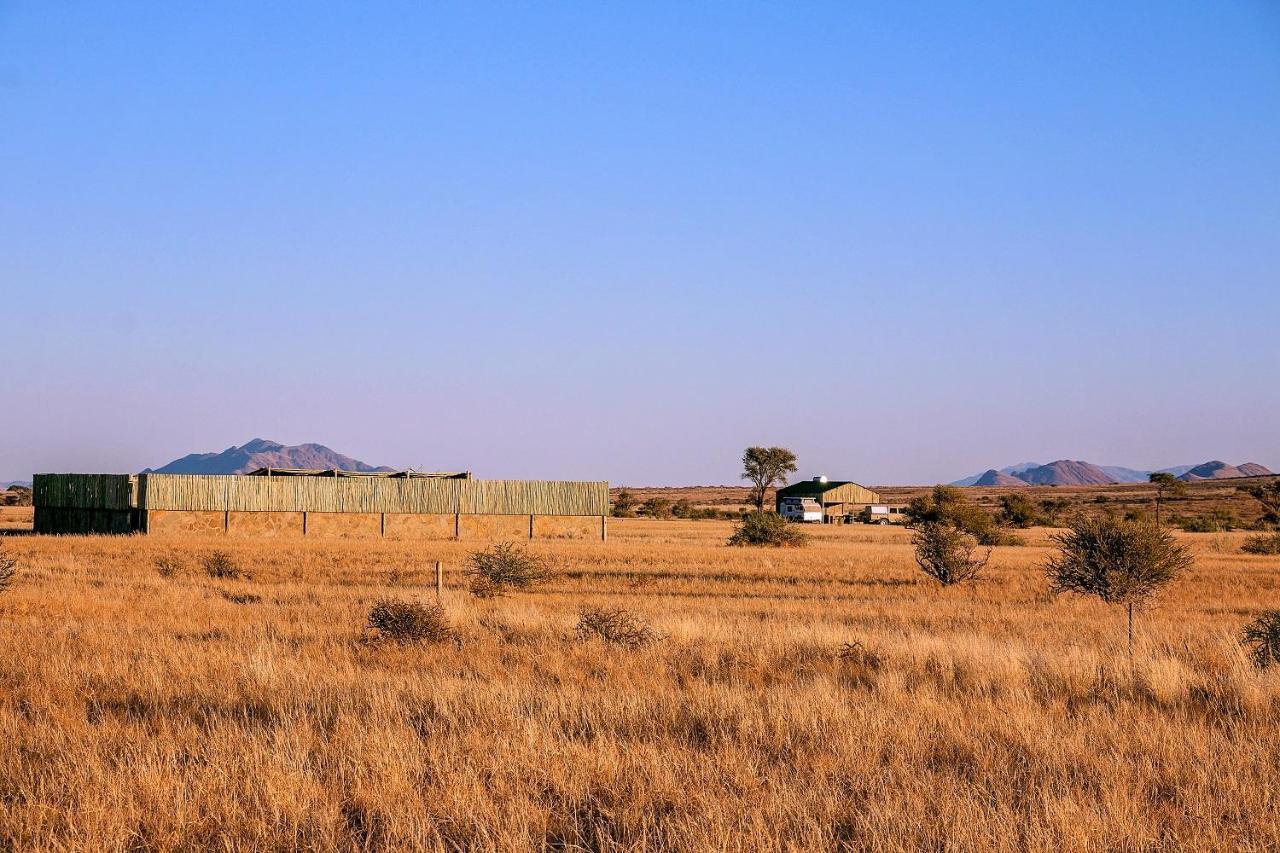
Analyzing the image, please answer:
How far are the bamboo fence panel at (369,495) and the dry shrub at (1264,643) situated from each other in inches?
1554

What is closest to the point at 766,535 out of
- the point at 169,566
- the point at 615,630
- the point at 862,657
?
the point at 169,566

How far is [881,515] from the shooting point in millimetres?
94812

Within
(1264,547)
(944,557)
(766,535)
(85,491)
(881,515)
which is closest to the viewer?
(944,557)

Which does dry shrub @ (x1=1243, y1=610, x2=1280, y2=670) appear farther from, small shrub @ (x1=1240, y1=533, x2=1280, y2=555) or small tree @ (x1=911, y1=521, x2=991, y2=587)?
small shrub @ (x1=1240, y1=533, x2=1280, y2=555)

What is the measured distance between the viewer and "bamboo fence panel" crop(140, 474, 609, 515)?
153 feet

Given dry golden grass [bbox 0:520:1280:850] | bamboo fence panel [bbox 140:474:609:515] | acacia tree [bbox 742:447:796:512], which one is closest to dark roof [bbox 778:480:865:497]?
acacia tree [bbox 742:447:796:512]

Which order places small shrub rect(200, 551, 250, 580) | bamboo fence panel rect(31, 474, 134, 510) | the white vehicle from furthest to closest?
the white vehicle < bamboo fence panel rect(31, 474, 134, 510) < small shrub rect(200, 551, 250, 580)

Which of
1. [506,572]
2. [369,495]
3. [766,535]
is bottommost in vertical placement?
[766,535]

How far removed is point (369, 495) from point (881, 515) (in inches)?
2220

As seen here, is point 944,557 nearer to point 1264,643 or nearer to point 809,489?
point 1264,643

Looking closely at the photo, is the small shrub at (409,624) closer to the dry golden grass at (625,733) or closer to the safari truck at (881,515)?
the dry golden grass at (625,733)

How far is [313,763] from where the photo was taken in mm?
7418

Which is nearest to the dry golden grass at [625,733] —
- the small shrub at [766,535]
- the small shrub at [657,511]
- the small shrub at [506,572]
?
the small shrub at [506,572]

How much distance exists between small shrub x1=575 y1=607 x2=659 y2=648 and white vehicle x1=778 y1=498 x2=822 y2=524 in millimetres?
79289
